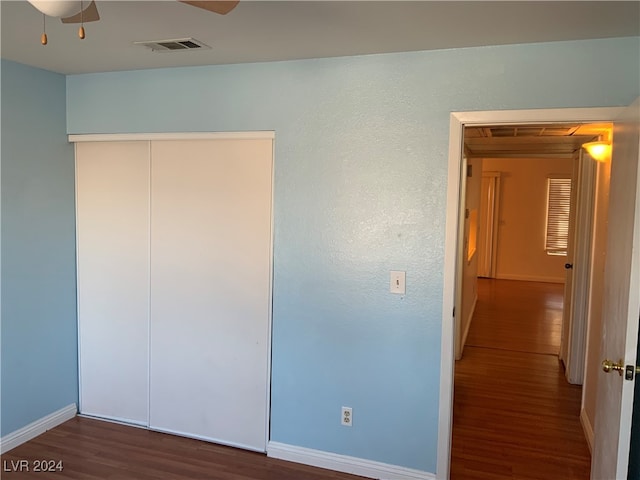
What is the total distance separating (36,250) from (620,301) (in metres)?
3.20

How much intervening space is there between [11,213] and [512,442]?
3442 mm

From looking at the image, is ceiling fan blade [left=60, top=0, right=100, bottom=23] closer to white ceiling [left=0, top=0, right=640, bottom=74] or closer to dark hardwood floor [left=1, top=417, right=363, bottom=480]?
white ceiling [left=0, top=0, right=640, bottom=74]

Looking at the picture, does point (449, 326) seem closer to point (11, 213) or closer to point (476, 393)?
point (476, 393)

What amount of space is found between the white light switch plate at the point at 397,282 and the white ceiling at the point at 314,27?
115 cm

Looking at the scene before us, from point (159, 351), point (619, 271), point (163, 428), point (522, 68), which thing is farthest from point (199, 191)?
point (619, 271)

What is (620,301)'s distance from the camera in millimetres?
2021

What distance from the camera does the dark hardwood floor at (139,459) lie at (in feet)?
9.43

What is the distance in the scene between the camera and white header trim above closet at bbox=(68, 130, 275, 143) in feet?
9.77

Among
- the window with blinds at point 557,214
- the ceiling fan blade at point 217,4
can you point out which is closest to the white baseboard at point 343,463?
the ceiling fan blade at point 217,4

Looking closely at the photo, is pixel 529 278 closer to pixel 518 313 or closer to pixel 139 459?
pixel 518 313

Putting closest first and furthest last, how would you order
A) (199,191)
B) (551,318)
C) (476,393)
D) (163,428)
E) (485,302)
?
(199,191)
(163,428)
(476,393)
(551,318)
(485,302)

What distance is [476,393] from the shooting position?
4172mm

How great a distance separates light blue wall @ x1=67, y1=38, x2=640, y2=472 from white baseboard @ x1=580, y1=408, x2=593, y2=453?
4.25 ft

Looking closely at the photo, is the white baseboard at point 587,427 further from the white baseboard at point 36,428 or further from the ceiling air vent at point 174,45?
the white baseboard at point 36,428
